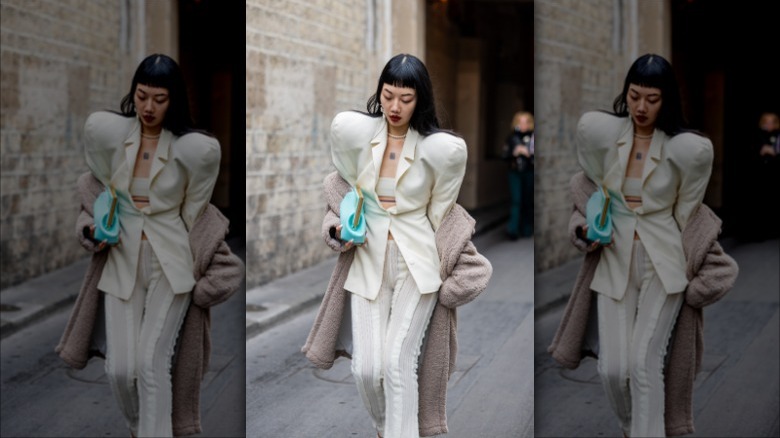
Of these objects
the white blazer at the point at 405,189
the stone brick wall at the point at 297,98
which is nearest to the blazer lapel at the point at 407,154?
the white blazer at the point at 405,189

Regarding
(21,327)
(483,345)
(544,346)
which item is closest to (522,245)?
(483,345)

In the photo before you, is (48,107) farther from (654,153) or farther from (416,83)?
(654,153)

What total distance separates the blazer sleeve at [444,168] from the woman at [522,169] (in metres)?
7.15

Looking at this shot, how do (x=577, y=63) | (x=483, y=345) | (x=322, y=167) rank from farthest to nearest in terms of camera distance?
(x=322, y=167) < (x=483, y=345) < (x=577, y=63)

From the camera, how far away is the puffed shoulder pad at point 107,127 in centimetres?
324

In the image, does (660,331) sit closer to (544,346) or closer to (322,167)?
(544,346)

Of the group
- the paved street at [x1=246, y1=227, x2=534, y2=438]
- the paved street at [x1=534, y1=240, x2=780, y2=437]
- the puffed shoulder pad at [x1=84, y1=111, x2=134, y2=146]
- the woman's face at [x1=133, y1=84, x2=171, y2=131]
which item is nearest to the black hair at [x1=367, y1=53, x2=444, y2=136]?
the woman's face at [x1=133, y1=84, x2=171, y2=131]

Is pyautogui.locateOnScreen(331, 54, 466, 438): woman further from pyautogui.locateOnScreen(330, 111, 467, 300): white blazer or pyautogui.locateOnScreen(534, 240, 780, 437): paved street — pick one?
pyautogui.locateOnScreen(534, 240, 780, 437): paved street

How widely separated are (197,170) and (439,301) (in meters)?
0.96

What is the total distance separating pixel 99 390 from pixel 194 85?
38.5 inches

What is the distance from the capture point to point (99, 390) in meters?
3.32

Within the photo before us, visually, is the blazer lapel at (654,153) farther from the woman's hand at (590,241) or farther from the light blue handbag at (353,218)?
the light blue handbag at (353,218)

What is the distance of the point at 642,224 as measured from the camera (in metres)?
3.33

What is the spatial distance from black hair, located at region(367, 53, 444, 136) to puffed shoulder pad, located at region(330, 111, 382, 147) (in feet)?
0.17
